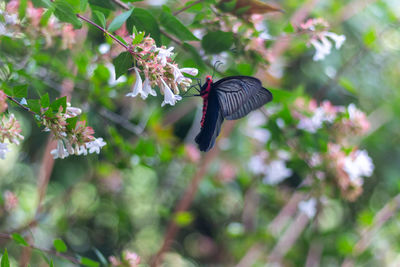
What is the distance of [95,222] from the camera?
2705 millimetres

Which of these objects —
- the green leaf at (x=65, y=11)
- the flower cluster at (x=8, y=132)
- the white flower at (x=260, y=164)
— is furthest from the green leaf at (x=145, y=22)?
the white flower at (x=260, y=164)

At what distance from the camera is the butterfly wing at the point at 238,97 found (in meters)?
0.95

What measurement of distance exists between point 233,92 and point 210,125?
13cm

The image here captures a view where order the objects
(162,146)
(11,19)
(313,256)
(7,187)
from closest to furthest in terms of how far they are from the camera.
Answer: (11,19), (162,146), (313,256), (7,187)

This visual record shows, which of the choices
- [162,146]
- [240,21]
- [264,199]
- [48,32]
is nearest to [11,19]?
[48,32]

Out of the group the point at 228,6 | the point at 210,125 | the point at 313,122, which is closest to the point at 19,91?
the point at 210,125

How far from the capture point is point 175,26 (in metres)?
0.92

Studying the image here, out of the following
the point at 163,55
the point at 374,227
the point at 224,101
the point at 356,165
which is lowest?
the point at 374,227

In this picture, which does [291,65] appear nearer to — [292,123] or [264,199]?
[264,199]

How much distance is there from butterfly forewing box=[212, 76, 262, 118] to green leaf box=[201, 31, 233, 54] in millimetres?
107

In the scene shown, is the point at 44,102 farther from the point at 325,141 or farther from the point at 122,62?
the point at 325,141

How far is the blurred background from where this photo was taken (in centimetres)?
111

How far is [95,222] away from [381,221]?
1.81m

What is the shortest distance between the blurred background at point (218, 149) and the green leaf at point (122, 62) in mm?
93
